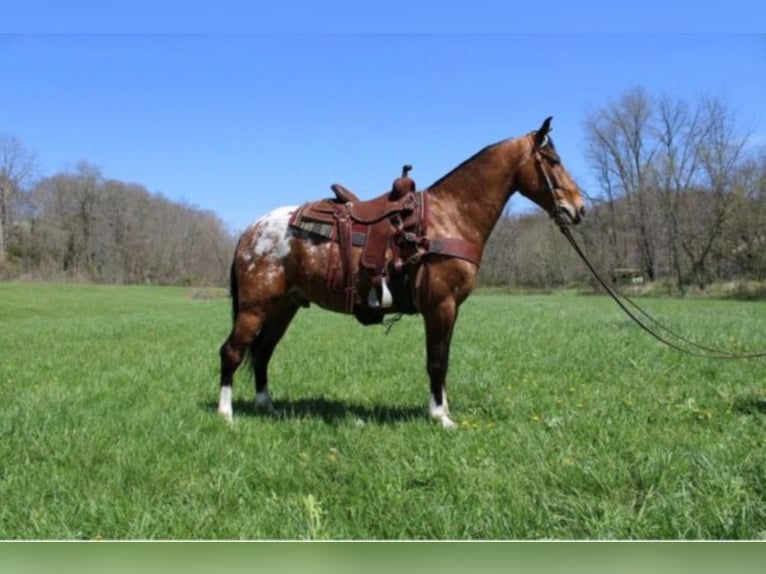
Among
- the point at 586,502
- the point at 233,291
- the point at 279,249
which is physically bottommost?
the point at 586,502

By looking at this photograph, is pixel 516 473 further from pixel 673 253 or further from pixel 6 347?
pixel 6 347

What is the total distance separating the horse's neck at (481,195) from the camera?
17.4 ft

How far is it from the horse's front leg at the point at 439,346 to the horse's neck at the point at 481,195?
0.68 metres

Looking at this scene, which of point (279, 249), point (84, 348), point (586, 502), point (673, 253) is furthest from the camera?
point (84, 348)

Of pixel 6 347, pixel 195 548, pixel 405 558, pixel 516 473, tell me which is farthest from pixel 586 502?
pixel 6 347

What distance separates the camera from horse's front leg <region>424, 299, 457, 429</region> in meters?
5.21

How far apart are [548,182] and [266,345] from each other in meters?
3.12

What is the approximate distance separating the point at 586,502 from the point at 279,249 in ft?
10.9

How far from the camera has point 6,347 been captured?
37.7ft

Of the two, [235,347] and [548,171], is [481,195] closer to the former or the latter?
[548,171]

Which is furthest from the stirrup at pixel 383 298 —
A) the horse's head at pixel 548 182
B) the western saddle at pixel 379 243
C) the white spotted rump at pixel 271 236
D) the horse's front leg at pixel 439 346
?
the horse's head at pixel 548 182

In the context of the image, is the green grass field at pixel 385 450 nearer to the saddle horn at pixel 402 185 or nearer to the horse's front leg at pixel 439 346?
the horse's front leg at pixel 439 346

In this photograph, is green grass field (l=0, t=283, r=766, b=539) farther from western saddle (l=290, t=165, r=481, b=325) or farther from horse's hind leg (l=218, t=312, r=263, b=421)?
western saddle (l=290, t=165, r=481, b=325)

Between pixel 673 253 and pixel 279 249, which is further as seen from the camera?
pixel 279 249
